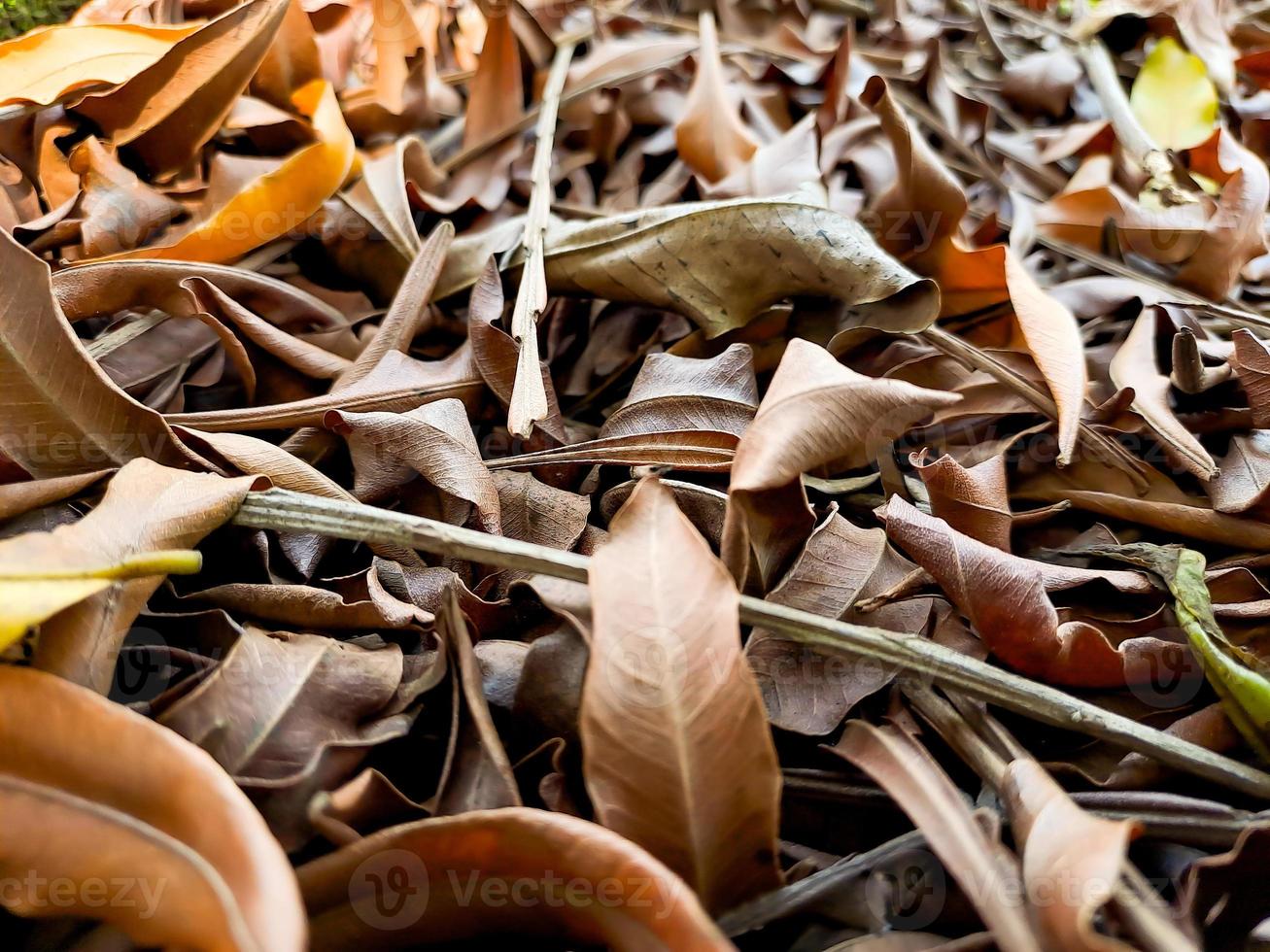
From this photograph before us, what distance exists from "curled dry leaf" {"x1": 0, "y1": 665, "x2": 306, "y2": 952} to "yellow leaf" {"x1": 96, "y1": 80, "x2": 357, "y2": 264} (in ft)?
1.22

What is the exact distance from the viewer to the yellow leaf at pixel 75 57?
0.68 metres

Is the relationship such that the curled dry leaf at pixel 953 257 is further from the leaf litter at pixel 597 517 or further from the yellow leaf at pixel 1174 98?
the yellow leaf at pixel 1174 98

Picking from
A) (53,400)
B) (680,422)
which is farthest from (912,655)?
(53,400)

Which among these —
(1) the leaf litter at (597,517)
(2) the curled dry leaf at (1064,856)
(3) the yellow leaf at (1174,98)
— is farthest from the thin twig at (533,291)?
(3) the yellow leaf at (1174,98)

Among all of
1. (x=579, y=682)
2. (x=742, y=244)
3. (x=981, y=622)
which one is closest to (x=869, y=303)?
(x=742, y=244)

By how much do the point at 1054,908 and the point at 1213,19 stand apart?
1210 millimetres

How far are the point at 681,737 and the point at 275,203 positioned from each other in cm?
54

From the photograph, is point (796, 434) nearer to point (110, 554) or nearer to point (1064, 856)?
point (1064, 856)

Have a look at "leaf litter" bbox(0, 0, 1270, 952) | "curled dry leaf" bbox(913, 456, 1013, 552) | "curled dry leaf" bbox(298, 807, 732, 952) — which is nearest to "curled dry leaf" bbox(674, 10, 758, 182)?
"leaf litter" bbox(0, 0, 1270, 952)

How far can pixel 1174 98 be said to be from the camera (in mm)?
989

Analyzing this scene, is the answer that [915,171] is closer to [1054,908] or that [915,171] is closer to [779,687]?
[779,687]

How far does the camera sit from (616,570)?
1.38 feet

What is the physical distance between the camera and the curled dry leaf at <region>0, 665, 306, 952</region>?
0.35 meters

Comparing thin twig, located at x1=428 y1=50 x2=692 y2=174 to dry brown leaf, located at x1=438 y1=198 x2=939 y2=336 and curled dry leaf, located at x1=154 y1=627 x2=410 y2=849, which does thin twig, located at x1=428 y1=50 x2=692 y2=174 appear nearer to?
dry brown leaf, located at x1=438 y1=198 x2=939 y2=336
